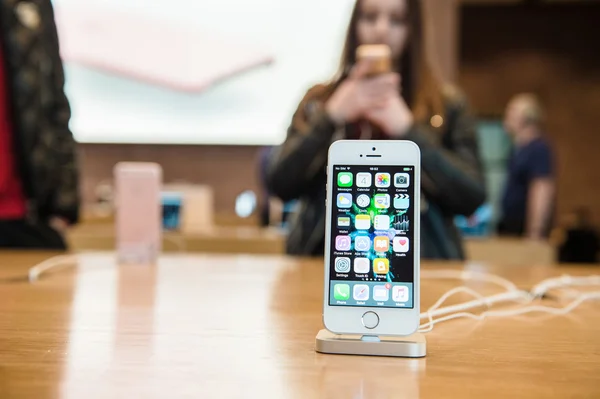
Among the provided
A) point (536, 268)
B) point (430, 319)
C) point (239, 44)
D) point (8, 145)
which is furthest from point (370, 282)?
point (239, 44)

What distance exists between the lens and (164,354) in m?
0.61

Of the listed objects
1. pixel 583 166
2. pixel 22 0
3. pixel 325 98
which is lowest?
pixel 583 166

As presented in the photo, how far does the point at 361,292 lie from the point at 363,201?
8 centimetres

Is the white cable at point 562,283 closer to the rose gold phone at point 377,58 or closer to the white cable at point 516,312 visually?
the white cable at point 516,312

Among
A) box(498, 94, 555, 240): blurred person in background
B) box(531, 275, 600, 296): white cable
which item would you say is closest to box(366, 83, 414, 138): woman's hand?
box(531, 275, 600, 296): white cable

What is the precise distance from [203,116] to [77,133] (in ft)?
2.19

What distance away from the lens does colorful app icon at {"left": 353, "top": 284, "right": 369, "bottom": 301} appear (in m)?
0.64

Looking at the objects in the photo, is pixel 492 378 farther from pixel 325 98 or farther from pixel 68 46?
pixel 68 46

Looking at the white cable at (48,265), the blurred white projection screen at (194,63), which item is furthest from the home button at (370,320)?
the blurred white projection screen at (194,63)

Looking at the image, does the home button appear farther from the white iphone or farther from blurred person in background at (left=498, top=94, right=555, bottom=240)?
blurred person in background at (left=498, top=94, right=555, bottom=240)

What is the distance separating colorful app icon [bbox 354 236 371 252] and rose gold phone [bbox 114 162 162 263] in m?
0.78

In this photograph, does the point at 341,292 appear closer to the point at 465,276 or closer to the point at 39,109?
the point at 465,276

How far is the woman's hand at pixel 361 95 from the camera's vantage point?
4.54 feet

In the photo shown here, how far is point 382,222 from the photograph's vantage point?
2.17 ft
